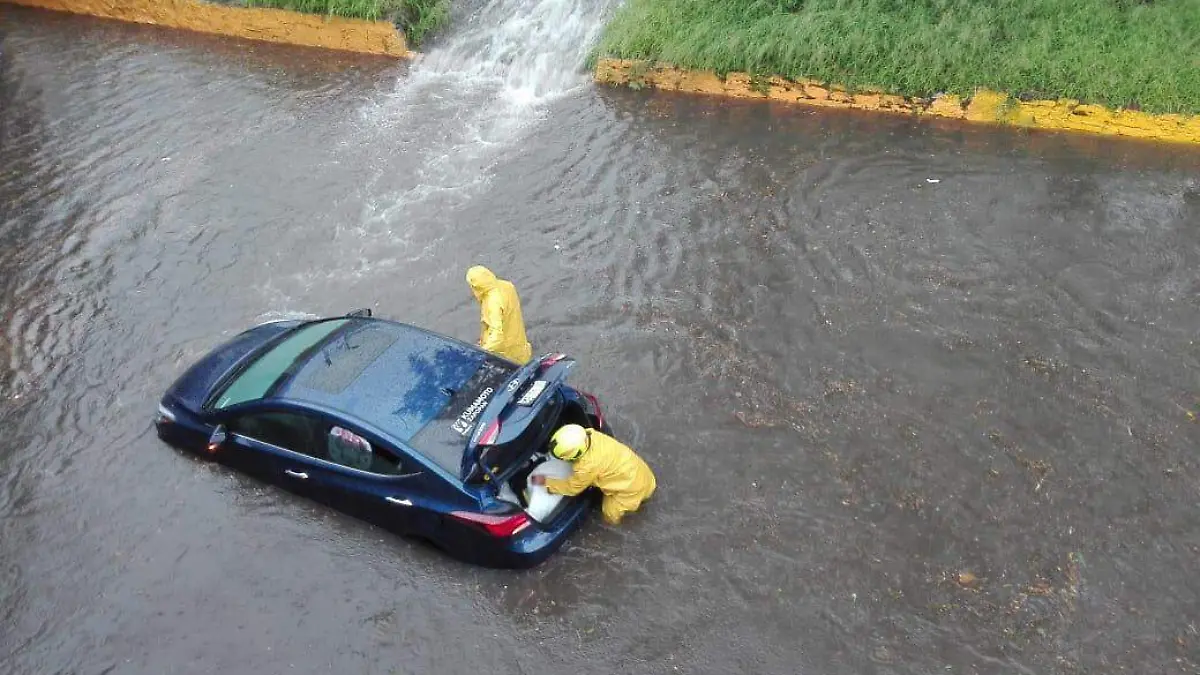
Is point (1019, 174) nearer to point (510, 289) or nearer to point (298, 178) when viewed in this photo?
point (510, 289)

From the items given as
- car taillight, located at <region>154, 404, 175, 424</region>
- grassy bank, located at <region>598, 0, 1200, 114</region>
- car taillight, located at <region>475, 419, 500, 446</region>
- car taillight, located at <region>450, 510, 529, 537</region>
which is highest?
grassy bank, located at <region>598, 0, 1200, 114</region>

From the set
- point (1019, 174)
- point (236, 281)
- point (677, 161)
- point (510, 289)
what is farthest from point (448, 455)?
point (1019, 174)

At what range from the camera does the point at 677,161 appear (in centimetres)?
1112

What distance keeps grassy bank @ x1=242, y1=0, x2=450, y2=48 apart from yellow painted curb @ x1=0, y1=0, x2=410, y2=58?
12cm

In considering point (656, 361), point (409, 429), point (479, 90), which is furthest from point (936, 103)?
point (409, 429)

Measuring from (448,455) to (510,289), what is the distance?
2.03 m

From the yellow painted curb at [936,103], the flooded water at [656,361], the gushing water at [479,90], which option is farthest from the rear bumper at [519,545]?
the yellow painted curb at [936,103]

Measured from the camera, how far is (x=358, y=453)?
6047mm

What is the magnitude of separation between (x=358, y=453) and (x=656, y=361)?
315 centimetres

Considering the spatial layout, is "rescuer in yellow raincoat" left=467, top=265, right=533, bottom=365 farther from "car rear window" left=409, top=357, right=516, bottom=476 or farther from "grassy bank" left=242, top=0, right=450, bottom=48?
"grassy bank" left=242, top=0, right=450, bottom=48

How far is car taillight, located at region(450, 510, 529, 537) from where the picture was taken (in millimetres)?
5762

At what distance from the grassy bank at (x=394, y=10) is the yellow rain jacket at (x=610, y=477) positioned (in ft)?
35.1

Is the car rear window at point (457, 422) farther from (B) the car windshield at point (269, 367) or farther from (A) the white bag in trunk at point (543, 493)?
(B) the car windshield at point (269, 367)

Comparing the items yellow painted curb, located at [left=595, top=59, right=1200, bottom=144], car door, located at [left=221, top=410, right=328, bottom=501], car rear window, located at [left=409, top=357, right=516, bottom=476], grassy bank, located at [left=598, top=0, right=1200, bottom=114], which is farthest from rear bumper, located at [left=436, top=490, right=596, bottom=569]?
grassy bank, located at [left=598, top=0, right=1200, bottom=114]
